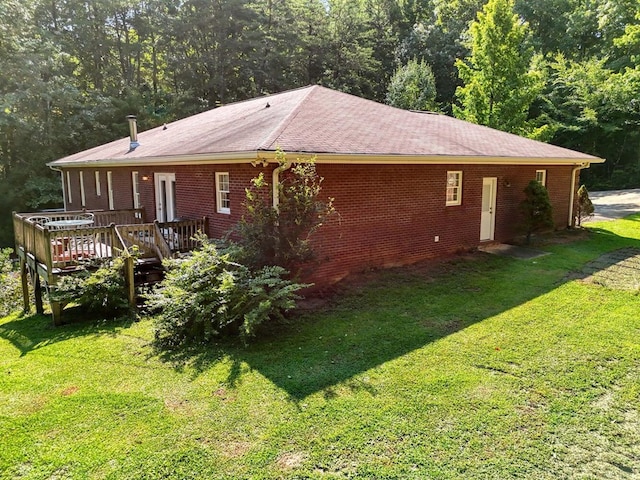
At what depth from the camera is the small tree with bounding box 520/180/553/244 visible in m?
13.0

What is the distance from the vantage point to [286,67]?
3234 cm

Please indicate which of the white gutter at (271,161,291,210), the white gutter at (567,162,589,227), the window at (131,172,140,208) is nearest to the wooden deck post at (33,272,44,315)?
the window at (131,172,140,208)

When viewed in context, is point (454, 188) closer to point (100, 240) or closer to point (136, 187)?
point (100, 240)

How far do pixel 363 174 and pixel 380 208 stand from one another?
95 centimetres

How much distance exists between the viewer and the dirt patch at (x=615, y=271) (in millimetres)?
9273

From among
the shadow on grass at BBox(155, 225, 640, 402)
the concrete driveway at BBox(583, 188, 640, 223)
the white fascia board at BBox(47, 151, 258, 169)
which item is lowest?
the shadow on grass at BBox(155, 225, 640, 402)

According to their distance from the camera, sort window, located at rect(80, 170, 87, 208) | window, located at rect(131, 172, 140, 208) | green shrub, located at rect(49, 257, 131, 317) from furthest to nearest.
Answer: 1. window, located at rect(80, 170, 87, 208)
2. window, located at rect(131, 172, 140, 208)
3. green shrub, located at rect(49, 257, 131, 317)

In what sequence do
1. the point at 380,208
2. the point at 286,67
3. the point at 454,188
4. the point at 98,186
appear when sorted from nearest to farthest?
the point at 380,208, the point at 454,188, the point at 98,186, the point at 286,67

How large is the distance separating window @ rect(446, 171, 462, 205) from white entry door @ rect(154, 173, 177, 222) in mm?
7324

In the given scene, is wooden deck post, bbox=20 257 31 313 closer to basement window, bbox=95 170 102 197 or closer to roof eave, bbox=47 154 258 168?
roof eave, bbox=47 154 258 168

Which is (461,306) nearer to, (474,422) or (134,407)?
(474,422)

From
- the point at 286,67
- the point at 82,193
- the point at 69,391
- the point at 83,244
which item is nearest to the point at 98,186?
the point at 82,193

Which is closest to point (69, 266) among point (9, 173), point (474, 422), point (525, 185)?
point (474, 422)

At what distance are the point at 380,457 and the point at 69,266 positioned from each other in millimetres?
7304
